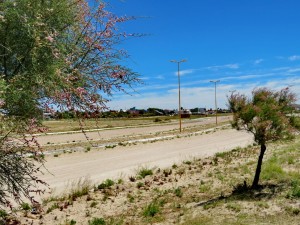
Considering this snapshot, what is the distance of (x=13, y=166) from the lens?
712 cm

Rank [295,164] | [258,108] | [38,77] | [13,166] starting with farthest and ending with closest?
1. [295,164]
2. [258,108]
3. [13,166]
4. [38,77]

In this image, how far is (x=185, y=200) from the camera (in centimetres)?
1198

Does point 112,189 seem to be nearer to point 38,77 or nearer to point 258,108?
point 258,108

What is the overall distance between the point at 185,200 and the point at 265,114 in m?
3.43

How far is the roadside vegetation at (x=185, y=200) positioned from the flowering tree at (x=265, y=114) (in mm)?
1378

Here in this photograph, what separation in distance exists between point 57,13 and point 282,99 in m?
8.33

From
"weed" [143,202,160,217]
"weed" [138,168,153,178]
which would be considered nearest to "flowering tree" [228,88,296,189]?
"weed" [143,202,160,217]

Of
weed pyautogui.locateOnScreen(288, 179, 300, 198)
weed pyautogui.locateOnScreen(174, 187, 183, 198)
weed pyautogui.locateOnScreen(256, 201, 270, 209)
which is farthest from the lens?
weed pyautogui.locateOnScreen(174, 187, 183, 198)

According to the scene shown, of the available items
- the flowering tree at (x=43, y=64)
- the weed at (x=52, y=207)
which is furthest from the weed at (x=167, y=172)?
the flowering tree at (x=43, y=64)

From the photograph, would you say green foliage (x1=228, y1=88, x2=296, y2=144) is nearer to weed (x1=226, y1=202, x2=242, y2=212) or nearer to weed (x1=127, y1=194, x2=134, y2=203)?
weed (x1=226, y1=202, x2=242, y2=212)

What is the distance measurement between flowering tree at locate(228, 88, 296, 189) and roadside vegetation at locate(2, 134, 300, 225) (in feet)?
4.52

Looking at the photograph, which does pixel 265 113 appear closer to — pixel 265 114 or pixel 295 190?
pixel 265 114

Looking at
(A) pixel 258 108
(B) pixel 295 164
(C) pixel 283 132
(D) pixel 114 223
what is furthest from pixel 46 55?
(B) pixel 295 164

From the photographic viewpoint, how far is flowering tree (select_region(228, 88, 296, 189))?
12.2 m
